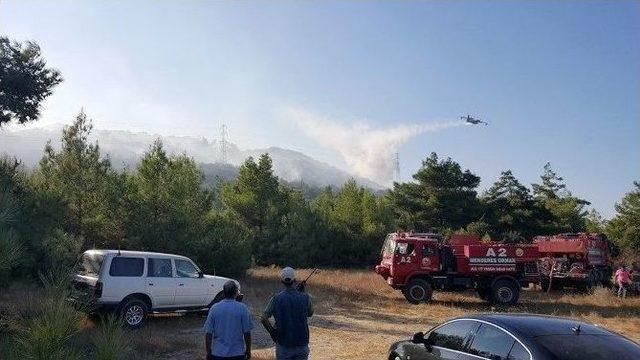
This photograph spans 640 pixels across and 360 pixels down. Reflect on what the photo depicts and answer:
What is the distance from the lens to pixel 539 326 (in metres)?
6.09

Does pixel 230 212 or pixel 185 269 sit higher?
pixel 230 212

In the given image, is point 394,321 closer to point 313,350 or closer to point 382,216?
point 313,350

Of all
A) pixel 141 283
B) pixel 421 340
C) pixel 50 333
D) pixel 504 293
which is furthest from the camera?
pixel 504 293

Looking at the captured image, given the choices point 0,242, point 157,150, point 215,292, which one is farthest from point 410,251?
point 0,242

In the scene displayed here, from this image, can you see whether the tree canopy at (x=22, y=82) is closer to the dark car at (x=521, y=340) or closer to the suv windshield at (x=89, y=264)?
the suv windshield at (x=89, y=264)

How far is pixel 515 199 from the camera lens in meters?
54.8

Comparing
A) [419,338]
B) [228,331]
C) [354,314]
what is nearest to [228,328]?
[228,331]

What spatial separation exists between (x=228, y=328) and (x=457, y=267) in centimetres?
1691

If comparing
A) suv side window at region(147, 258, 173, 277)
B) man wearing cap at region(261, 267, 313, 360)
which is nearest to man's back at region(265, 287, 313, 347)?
man wearing cap at region(261, 267, 313, 360)

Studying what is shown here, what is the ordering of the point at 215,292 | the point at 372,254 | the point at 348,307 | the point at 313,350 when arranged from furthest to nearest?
the point at 372,254 → the point at 348,307 → the point at 215,292 → the point at 313,350

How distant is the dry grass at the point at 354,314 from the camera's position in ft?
39.3

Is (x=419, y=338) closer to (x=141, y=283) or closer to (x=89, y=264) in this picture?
(x=141, y=283)

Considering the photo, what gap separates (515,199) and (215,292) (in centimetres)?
4528

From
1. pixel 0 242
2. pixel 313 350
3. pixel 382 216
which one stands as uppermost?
pixel 382 216
